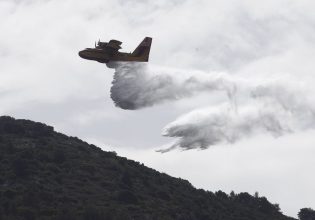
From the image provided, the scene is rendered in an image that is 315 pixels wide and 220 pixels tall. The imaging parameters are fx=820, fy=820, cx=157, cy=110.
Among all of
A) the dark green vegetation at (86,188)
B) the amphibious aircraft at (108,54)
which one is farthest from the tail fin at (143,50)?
the dark green vegetation at (86,188)

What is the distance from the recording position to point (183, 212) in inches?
5325

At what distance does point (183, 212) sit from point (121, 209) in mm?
12683

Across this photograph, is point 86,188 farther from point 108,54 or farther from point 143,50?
point 108,54

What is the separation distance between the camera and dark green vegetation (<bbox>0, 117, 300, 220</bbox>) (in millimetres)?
120750

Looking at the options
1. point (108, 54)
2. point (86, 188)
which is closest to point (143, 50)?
point (108, 54)

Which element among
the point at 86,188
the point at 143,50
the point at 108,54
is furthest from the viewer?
the point at 86,188

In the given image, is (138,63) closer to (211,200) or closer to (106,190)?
(106,190)

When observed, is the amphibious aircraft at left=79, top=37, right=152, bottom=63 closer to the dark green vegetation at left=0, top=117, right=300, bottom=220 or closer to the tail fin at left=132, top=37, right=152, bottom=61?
the tail fin at left=132, top=37, right=152, bottom=61

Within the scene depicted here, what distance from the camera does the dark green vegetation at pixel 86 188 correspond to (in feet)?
396

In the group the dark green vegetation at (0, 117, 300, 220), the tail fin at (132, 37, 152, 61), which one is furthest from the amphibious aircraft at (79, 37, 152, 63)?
the dark green vegetation at (0, 117, 300, 220)

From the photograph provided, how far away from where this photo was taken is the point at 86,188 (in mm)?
139000

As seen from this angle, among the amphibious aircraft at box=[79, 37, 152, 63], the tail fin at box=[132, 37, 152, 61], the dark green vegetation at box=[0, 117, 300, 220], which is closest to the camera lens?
the amphibious aircraft at box=[79, 37, 152, 63]

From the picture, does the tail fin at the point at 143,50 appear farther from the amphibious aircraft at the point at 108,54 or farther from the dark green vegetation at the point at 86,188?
the dark green vegetation at the point at 86,188

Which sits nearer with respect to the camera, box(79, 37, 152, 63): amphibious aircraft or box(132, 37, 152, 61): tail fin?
box(79, 37, 152, 63): amphibious aircraft
